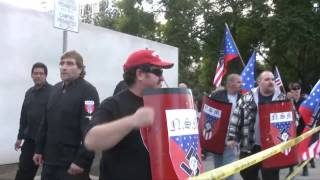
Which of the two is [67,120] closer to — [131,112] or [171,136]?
[131,112]

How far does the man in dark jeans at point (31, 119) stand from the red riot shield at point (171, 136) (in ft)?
13.8

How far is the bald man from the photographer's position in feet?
22.3

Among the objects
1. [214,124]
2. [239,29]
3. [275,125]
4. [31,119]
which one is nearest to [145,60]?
[275,125]

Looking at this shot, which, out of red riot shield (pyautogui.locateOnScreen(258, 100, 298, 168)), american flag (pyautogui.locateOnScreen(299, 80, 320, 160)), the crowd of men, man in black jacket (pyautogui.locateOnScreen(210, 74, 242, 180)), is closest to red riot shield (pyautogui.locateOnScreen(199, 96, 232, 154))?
the crowd of men

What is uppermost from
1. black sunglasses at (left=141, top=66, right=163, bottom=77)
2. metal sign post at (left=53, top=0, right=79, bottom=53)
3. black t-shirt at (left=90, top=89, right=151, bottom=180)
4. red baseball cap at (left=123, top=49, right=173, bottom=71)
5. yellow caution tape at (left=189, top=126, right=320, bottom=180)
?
metal sign post at (left=53, top=0, right=79, bottom=53)

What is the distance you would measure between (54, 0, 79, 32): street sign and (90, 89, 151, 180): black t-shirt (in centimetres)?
347

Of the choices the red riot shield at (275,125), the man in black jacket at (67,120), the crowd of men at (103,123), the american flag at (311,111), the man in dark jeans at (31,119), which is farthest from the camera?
the american flag at (311,111)

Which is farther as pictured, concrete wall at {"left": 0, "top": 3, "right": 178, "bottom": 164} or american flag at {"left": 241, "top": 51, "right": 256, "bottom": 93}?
american flag at {"left": 241, "top": 51, "right": 256, "bottom": 93}

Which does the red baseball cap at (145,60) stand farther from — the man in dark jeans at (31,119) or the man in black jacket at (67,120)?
the man in dark jeans at (31,119)

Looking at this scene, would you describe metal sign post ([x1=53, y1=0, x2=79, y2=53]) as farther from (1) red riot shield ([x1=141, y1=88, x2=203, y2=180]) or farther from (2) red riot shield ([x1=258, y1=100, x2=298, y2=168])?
(1) red riot shield ([x1=141, y1=88, x2=203, y2=180])

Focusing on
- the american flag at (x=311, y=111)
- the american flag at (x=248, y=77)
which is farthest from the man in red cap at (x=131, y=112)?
the american flag at (x=248, y=77)

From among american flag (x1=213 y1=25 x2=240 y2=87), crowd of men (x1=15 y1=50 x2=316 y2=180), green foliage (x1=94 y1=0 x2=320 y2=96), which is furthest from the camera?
green foliage (x1=94 y1=0 x2=320 y2=96)

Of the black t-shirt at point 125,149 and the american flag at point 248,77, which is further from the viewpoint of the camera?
the american flag at point 248,77

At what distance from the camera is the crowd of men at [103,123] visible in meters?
3.20
